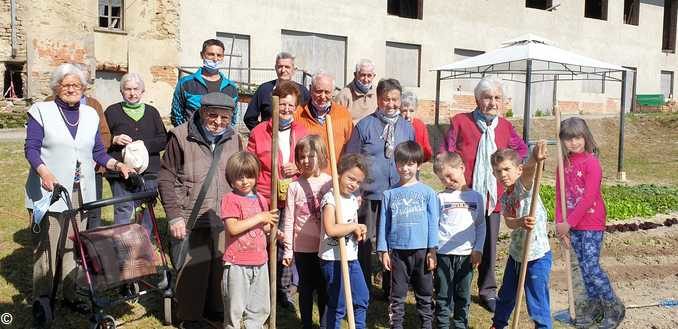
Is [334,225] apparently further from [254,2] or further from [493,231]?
Result: [254,2]

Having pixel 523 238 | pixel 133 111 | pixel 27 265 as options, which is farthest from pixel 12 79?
pixel 523 238

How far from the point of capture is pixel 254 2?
19.0 metres

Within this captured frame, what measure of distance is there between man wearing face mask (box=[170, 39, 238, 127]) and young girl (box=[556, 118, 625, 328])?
8.68ft

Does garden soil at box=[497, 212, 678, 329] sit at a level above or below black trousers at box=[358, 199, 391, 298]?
below

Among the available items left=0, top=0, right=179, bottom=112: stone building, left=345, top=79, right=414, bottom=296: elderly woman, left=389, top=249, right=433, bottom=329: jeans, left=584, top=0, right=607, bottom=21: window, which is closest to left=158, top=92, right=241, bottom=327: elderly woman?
left=345, top=79, right=414, bottom=296: elderly woman

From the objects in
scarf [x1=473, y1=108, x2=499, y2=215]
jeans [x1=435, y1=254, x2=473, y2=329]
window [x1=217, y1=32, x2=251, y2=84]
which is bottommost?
jeans [x1=435, y1=254, x2=473, y2=329]

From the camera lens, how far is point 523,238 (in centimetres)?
443

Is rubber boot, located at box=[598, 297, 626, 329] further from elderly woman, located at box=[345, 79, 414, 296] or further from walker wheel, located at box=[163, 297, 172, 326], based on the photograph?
walker wheel, located at box=[163, 297, 172, 326]

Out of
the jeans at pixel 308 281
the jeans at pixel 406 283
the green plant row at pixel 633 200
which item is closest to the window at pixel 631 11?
the green plant row at pixel 633 200

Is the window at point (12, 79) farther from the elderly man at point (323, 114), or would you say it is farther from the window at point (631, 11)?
the window at point (631, 11)

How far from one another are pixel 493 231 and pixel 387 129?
1.23m

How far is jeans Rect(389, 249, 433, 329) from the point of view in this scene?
4.36m

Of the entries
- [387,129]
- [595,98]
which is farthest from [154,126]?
[595,98]

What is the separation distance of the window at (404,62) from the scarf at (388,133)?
17289 millimetres
